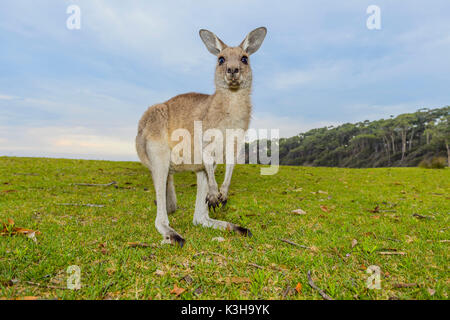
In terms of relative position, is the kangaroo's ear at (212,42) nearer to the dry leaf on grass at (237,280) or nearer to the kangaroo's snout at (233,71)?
the kangaroo's snout at (233,71)

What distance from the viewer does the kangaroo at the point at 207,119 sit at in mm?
3424

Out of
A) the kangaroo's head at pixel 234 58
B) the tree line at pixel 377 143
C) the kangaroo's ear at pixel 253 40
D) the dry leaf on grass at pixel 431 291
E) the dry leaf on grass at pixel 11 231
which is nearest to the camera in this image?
the dry leaf on grass at pixel 431 291

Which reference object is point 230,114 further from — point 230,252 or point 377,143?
point 377,143

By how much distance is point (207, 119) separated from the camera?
349 centimetres

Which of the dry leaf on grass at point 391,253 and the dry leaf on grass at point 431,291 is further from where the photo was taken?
the dry leaf on grass at point 391,253

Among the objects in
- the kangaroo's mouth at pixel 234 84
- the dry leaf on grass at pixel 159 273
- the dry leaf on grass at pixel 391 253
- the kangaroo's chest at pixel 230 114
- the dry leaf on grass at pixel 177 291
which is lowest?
the dry leaf on grass at pixel 391 253

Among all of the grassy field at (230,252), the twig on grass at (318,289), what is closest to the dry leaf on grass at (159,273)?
the grassy field at (230,252)

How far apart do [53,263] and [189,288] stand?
4.43 ft

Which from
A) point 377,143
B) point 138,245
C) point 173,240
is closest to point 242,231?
point 173,240

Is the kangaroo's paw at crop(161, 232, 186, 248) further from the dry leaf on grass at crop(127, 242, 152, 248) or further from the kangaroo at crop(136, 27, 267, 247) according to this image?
the dry leaf on grass at crop(127, 242, 152, 248)

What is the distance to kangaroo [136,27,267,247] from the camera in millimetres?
3424

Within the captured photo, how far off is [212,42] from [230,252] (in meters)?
2.70

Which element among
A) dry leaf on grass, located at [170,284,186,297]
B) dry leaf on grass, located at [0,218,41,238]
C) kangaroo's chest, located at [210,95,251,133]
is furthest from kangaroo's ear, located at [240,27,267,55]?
dry leaf on grass, located at [0,218,41,238]
